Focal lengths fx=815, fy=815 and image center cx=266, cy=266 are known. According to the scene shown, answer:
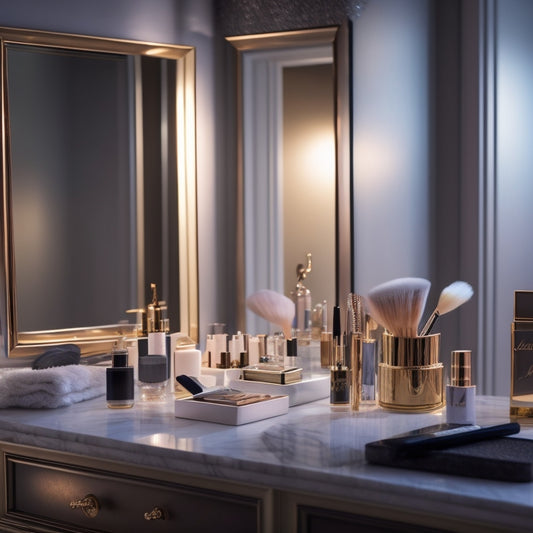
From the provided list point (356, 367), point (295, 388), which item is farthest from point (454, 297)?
point (295, 388)

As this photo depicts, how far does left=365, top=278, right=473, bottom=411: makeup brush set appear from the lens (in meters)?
1.48

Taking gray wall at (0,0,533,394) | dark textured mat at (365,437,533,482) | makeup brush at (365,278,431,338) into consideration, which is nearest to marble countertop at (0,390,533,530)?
dark textured mat at (365,437,533,482)

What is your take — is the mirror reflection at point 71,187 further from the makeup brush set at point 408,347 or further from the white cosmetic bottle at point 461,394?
the white cosmetic bottle at point 461,394

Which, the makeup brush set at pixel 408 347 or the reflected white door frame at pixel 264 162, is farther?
the reflected white door frame at pixel 264 162

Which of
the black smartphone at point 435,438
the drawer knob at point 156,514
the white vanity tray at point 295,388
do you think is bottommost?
the drawer knob at point 156,514

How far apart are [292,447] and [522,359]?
0.46 meters

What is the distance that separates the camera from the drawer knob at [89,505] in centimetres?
Answer: 134

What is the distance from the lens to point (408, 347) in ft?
4.86

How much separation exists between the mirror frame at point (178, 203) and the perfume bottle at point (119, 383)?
13.5 inches

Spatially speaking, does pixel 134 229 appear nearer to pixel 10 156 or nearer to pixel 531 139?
pixel 10 156

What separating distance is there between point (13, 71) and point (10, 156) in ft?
0.62

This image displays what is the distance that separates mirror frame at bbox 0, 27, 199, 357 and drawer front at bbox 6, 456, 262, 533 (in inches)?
16.8

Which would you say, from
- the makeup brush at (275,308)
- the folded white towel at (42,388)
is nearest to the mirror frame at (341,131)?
the makeup brush at (275,308)

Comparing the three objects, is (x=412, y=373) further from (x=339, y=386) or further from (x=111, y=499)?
(x=111, y=499)
